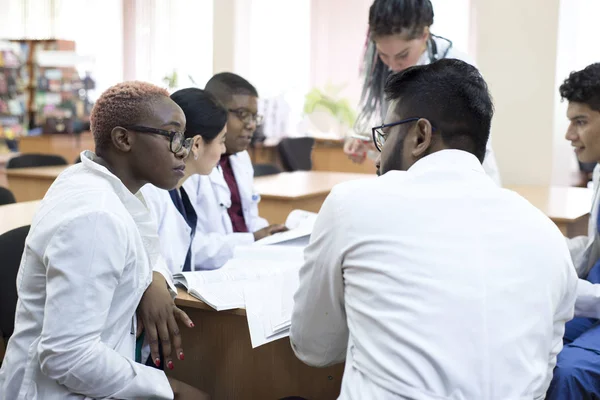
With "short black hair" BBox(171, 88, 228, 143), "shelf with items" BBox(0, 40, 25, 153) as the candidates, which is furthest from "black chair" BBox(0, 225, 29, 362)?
Result: "shelf with items" BBox(0, 40, 25, 153)

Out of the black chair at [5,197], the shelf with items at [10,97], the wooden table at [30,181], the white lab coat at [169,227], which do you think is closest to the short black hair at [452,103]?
the white lab coat at [169,227]

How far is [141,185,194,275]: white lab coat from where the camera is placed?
203cm

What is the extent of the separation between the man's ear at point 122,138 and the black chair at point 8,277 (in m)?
0.63

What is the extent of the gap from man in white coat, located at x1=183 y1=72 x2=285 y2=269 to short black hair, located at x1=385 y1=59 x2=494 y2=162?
49.3 inches

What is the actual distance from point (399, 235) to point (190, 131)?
4.26 ft

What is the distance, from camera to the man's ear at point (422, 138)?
1.21 metres

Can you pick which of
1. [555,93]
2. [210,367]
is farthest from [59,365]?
[555,93]

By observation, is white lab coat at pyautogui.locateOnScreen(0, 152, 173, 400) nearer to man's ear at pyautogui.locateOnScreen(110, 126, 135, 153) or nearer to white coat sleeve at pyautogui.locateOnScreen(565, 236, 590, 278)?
man's ear at pyautogui.locateOnScreen(110, 126, 135, 153)

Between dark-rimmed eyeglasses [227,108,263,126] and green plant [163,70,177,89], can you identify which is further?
green plant [163,70,177,89]

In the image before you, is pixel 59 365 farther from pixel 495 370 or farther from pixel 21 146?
pixel 21 146

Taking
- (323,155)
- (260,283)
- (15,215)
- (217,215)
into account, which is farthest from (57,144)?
(260,283)

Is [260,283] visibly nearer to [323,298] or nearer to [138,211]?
[138,211]

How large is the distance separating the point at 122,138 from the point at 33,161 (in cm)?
348

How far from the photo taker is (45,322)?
1.26 m
